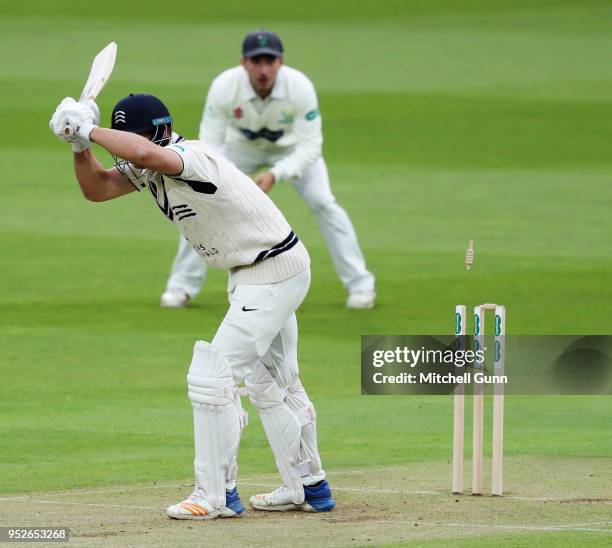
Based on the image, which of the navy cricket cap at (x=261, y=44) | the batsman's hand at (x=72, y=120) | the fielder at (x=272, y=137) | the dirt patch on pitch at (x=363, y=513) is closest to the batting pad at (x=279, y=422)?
the dirt patch on pitch at (x=363, y=513)

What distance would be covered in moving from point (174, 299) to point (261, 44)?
87.9 inches

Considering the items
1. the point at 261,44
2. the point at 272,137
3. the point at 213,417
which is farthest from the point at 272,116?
the point at 213,417

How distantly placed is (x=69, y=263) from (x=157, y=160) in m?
9.02

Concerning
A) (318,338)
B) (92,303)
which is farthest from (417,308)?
(92,303)

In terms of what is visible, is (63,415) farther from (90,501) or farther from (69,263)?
(69,263)

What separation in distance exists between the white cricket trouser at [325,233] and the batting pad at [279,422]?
6.02 m

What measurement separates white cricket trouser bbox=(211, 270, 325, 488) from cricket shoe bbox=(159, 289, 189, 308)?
5.99 m

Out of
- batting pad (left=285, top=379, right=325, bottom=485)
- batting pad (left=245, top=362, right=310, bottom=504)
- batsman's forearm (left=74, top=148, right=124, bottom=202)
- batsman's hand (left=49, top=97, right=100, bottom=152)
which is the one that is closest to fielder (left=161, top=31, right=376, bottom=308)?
batsman's forearm (left=74, top=148, right=124, bottom=202)

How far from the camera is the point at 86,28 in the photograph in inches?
1341

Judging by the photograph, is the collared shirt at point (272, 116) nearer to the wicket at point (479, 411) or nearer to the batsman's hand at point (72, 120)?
the wicket at point (479, 411)

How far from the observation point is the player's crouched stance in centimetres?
642

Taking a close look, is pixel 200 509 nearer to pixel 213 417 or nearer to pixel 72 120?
pixel 213 417

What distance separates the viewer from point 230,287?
6.77 m

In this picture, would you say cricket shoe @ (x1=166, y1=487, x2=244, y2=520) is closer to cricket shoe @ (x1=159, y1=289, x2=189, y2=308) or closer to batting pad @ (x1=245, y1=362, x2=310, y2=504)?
batting pad @ (x1=245, y1=362, x2=310, y2=504)
